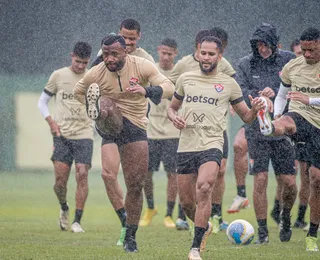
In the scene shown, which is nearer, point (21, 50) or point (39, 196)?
point (39, 196)

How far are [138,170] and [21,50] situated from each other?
20.6 metres

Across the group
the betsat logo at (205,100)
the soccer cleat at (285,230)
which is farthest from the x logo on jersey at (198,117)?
the soccer cleat at (285,230)

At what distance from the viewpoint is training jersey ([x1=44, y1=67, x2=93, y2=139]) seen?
14.5 meters

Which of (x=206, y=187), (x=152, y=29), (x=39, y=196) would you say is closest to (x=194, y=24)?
(x=152, y=29)

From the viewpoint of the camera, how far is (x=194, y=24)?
2839 cm

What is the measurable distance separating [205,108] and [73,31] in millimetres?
18531

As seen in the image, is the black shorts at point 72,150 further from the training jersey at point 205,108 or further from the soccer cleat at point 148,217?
the training jersey at point 205,108

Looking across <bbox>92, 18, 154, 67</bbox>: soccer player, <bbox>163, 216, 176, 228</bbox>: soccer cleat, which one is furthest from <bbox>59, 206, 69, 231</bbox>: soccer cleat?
<bbox>92, 18, 154, 67</bbox>: soccer player

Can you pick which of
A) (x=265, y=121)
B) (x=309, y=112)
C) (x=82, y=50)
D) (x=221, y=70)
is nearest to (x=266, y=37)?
(x=221, y=70)

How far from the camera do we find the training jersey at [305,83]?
11.2 m

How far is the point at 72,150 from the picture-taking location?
47.4ft

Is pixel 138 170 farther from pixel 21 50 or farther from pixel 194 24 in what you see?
pixel 21 50

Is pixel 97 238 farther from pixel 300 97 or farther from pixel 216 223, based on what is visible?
pixel 300 97

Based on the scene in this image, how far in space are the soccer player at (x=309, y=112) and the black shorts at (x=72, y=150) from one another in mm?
3926
